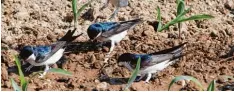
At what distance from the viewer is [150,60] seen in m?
5.76

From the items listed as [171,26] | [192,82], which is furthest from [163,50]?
[171,26]

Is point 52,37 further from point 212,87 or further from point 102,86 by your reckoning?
point 212,87

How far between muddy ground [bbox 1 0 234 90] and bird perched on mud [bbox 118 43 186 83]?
0.44ft

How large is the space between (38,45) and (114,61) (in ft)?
2.54

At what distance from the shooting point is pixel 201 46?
254 inches

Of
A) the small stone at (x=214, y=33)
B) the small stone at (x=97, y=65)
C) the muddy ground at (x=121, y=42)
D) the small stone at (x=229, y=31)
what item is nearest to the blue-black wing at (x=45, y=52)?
the muddy ground at (x=121, y=42)

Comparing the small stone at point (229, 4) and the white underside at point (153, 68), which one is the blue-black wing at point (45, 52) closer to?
the white underside at point (153, 68)

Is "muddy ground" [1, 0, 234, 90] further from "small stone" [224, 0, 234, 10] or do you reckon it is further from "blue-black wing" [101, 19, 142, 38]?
"blue-black wing" [101, 19, 142, 38]

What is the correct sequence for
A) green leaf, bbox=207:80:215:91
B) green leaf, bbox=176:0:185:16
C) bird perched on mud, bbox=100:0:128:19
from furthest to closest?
bird perched on mud, bbox=100:0:128:19
green leaf, bbox=176:0:185:16
green leaf, bbox=207:80:215:91

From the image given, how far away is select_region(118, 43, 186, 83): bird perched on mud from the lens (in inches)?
227

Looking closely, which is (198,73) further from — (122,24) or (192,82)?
(122,24)

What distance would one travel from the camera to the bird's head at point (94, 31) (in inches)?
248

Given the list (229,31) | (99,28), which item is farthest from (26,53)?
(229,31)

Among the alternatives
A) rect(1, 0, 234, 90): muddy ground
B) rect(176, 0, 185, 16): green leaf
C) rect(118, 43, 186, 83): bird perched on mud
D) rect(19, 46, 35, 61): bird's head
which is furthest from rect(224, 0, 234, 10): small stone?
rect(19, 46, 35, 61): bird's head
